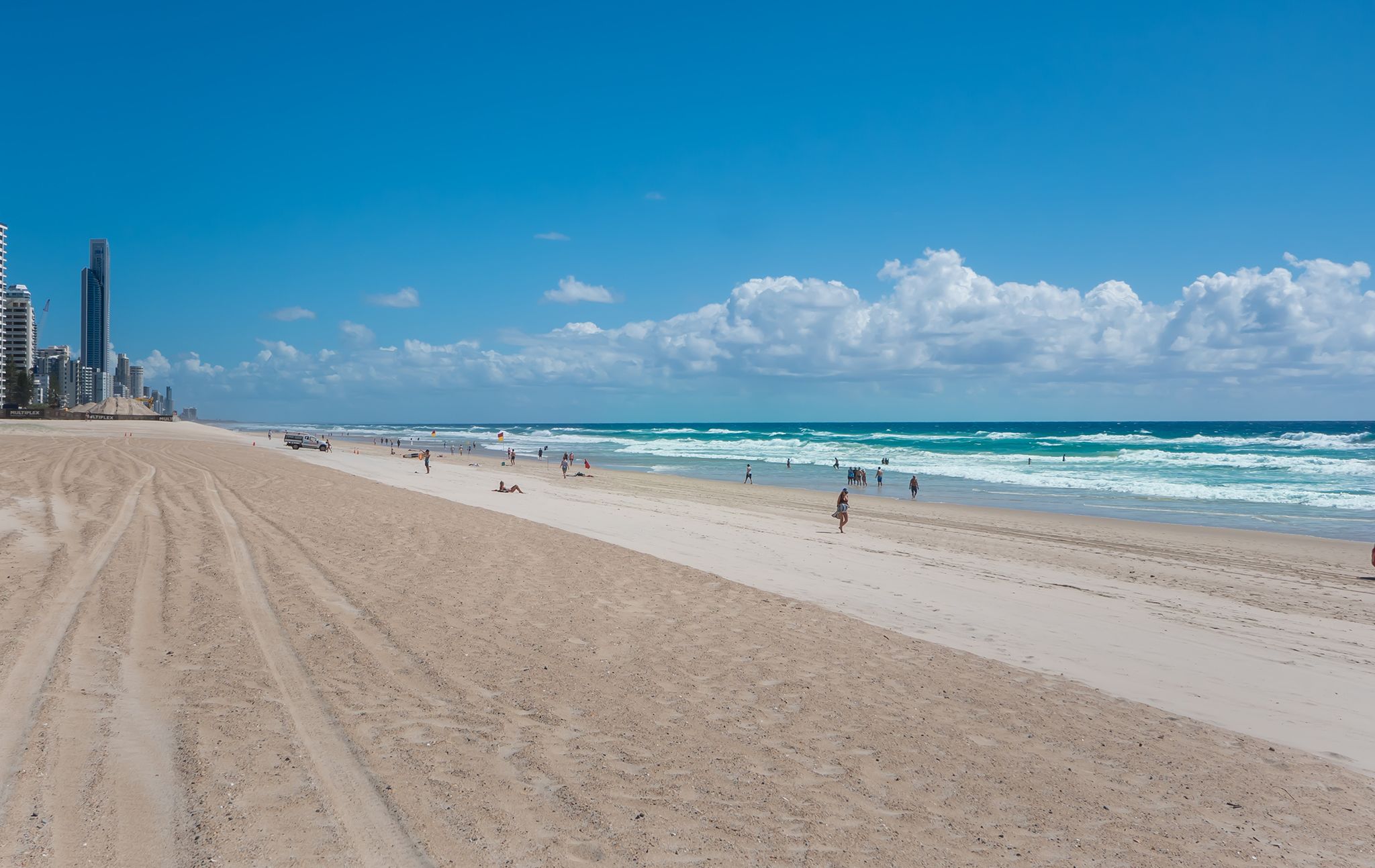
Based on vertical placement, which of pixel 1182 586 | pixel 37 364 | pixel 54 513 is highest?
pixel 37 364

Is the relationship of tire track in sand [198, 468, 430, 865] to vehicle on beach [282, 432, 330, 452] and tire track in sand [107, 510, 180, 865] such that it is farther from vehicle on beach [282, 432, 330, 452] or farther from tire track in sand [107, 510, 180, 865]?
vehicle on beach [282, 432, 330, 452]

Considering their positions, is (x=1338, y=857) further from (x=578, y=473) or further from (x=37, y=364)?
(x=37, y=364)

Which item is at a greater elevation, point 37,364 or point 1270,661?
point 37,364

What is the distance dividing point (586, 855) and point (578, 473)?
34.7 meters

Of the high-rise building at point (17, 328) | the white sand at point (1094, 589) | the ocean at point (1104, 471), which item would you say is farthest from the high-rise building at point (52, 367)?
the white sand at point (1094, 589)

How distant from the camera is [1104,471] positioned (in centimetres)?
4434

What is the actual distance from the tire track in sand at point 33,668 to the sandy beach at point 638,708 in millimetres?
36

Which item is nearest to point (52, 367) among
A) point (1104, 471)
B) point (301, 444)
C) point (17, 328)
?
point (17, 328)

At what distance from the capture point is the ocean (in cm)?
2694

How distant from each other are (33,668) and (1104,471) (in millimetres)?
48282

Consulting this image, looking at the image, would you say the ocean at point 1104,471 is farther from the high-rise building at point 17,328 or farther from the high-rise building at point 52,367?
the high-rise building at point 52,367

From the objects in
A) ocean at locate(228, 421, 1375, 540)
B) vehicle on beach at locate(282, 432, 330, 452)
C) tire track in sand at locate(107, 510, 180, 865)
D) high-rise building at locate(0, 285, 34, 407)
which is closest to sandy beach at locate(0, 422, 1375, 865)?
tire track in sand at locate(107, 510, 180, 865)

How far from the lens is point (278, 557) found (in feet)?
33.8

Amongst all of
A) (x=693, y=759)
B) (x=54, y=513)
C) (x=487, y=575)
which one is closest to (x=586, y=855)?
(x=693, y=759)
